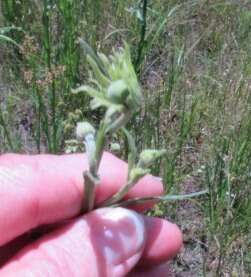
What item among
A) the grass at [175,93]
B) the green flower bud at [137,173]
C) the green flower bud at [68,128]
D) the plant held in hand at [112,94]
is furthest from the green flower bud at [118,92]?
the green flower bud at [68,128]

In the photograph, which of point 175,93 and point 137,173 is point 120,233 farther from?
point 175,93

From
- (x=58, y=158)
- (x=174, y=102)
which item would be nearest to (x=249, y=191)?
(x=174, y=102)

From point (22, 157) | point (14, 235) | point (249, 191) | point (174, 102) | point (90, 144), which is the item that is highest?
point (90, 144)

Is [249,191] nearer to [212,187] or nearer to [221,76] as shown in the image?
[212,187]

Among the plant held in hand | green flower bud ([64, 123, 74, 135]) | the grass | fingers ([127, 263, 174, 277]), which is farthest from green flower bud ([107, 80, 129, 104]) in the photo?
green flower bud ([64, 123, 74, 135])

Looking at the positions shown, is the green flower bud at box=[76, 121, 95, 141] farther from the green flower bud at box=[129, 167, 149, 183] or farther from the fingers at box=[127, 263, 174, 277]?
the fingers at box=[127, 263, 174, 277]

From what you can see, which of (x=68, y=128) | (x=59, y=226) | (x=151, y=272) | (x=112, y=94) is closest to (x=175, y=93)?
(x=68, y=128)
